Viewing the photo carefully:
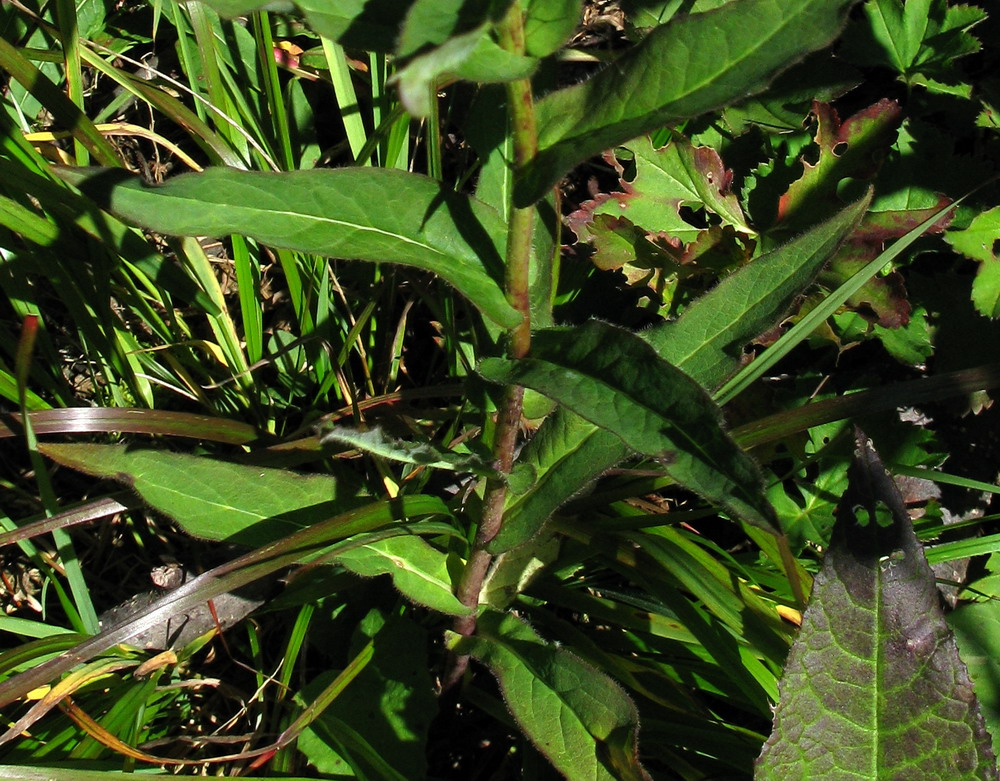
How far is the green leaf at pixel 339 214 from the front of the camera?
1045 mm

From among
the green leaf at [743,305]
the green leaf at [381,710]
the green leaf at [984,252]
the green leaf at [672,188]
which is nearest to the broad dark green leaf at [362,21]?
the green leaf at [743,305]

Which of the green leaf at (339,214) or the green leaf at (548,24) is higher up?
the green leaf at (548,24)

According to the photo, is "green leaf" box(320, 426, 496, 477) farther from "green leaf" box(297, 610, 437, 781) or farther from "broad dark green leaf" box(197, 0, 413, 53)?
"green leaf" box(297, 610, 437, 781)

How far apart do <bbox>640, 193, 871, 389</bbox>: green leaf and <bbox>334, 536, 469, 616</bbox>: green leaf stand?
0.55 m

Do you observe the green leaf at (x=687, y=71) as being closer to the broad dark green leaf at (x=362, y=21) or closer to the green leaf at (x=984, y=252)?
the broad dark green leaf at (x=362, y=21)

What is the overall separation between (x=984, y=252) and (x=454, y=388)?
115 cm

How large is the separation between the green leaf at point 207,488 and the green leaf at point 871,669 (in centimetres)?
Result: 85

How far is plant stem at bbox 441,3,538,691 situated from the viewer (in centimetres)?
94

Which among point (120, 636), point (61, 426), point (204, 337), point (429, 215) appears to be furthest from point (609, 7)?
point (120, 636)

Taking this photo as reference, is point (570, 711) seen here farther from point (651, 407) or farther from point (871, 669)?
point (651, 407)

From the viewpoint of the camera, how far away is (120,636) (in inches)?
55.6

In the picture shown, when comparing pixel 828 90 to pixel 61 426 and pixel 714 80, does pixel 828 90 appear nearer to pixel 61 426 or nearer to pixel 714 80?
pixel 714 80

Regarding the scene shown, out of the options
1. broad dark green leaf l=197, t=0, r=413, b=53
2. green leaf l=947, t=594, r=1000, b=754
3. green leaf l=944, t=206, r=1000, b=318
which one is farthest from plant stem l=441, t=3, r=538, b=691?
green leaf l=944, t=206, r=1000, b=318

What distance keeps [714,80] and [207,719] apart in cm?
172
